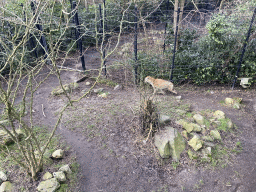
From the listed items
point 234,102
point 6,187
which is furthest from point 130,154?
point 234,102

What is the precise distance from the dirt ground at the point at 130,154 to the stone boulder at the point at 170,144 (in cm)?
10

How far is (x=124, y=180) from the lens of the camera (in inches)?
110

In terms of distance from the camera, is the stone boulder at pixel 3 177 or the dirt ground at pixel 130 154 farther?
the dirt ground at pixel 130 154

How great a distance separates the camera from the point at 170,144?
10.1 feet

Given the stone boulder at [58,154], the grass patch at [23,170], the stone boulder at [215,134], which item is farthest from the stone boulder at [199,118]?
the stone boulder at [58,154]

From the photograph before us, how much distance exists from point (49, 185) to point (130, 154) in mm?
1252

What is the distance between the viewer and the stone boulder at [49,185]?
2395 mm

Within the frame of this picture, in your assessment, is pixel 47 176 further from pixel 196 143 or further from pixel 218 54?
pixel 218 54

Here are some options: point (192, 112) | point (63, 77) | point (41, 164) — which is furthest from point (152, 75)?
point (41, 164)

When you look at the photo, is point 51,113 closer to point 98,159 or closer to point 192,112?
point 98,159

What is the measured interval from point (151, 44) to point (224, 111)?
313 centimetres

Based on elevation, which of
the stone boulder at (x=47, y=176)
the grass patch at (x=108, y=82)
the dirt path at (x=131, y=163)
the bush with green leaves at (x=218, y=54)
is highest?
the bush with green leaves at (x=218, y=54)

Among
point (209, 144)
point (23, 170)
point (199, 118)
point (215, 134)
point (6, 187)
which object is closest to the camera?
point (6, 187)

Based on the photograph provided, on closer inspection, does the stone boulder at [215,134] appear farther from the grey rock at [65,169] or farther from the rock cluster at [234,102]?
the grey rock at [65,169]
